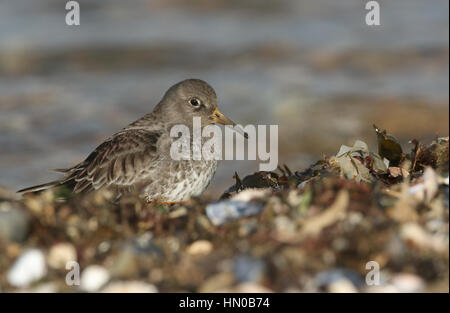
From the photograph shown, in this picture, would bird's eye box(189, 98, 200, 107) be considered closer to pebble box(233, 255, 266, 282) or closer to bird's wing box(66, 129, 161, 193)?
bird's wing box(66, 129, 161, 193)

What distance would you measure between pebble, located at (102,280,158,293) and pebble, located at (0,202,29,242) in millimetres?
617

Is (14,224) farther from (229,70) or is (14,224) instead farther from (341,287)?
(229,70)

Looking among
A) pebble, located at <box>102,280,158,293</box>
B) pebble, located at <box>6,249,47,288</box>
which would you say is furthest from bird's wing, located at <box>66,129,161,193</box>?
pebble, located at <box>102,280,158,293</box>

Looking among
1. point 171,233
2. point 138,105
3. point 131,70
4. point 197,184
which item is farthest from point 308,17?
point 171,233

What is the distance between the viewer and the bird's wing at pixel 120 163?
16.6 ft

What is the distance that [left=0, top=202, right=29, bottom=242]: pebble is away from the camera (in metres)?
3.25

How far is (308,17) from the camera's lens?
14.1m

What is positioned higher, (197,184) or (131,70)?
(131,70)

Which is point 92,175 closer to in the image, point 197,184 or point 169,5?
point 197,184

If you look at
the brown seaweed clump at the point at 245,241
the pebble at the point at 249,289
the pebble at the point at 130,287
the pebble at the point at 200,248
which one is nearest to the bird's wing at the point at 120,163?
the brown seaweed clump at the point at 245,241

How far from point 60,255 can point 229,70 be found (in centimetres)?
904

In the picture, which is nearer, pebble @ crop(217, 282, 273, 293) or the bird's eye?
pebble @ crop(217, 282, 273, 293)

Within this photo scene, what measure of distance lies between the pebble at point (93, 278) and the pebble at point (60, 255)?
12cm

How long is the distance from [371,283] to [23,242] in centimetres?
162
